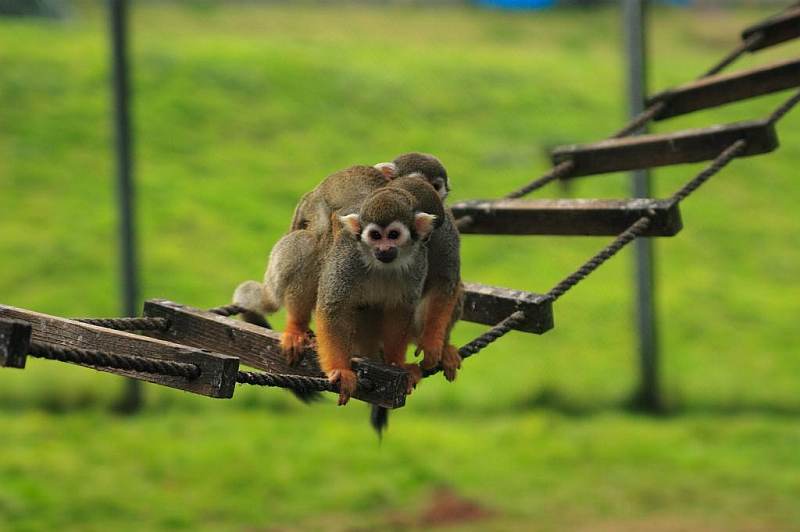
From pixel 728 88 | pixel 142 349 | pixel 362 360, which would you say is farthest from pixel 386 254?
pixel 728 88

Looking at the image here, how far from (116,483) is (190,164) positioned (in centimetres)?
406

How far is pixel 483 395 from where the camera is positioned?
8.57m

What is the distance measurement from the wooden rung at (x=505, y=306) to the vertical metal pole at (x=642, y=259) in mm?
5003

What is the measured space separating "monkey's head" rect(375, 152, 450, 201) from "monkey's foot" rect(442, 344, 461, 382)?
61 centimetres

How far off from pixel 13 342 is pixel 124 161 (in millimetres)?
6103

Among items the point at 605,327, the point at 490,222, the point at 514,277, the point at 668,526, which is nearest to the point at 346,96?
the point at 514,277

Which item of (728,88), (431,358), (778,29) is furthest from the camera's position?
(778,29)

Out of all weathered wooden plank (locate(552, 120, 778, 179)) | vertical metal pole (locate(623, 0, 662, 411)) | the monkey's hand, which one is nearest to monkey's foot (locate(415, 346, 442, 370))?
the monkey's hand

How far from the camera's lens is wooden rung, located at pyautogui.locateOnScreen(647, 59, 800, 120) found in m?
4.57

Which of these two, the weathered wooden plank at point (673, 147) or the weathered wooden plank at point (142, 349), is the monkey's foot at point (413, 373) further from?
the weathered wooden plank at point (673, 147)

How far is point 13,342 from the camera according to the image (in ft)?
6.93

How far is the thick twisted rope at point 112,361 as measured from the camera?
2.12 m

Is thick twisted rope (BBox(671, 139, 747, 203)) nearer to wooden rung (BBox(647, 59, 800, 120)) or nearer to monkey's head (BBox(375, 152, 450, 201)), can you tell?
wooden rung (BBox(647, 59, 800, 120))

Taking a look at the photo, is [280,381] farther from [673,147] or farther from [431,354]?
[673,147]
